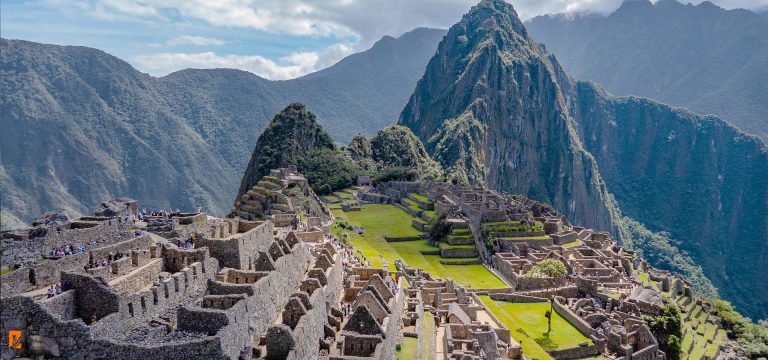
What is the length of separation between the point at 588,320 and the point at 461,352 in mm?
20108

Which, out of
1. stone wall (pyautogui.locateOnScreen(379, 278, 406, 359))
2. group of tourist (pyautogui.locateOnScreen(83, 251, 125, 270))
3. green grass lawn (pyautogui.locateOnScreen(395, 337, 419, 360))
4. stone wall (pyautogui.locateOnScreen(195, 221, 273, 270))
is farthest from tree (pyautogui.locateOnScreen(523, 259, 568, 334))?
group of tourist (pyautogui.locateOnScreen(83, 251, 125, 270))

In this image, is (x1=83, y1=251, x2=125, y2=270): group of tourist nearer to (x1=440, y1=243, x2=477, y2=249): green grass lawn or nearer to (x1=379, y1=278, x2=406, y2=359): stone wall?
(x1=379, y1=278, x2=406, y2=359): stone wall

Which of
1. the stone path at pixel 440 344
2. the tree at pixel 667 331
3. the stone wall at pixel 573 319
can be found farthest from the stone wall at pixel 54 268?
the tree at pixel 667 331

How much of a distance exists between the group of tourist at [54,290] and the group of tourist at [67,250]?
7.06 ft

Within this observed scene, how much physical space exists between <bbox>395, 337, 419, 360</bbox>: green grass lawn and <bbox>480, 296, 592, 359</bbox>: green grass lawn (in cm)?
1124

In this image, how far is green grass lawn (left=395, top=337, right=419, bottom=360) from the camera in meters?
26.9

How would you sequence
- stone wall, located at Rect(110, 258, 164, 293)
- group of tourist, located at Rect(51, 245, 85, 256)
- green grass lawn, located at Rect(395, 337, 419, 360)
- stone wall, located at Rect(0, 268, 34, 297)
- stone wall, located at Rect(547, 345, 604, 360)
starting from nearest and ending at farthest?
stone wall, located at Rect(0, 268, 34, 297)
stone wall, located at Rect(110, 258, 164, 293)
group of tourist, located at Rect(51, 245, 85, 256)
green grass lawn, located at Rect(395, 337, 419, 360)
stone wall, located at Rect(547, 345, 604, 360)

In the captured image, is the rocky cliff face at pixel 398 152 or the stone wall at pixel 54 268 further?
the rocky cliff face at pixel 398 152

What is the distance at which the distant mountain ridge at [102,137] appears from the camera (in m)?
76.5

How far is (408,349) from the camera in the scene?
27.8m

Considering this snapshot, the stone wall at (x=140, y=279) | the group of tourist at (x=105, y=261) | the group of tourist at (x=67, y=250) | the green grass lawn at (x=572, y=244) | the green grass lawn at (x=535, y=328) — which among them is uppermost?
the group of tourist at (x=67, y=250)

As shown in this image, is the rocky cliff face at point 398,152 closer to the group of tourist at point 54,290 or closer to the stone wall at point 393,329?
the stone wall at point 393,329

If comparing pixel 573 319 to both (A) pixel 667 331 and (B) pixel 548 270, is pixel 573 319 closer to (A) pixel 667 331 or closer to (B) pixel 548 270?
(A) pixel 667 331

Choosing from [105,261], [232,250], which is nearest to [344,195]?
[232,250]
